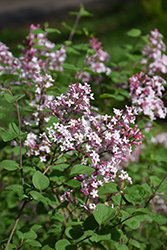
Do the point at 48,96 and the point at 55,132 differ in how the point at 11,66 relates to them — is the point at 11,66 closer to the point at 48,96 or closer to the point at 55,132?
the point at 48,96

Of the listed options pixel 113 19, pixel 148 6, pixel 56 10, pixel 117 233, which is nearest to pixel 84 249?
pixel 117 233

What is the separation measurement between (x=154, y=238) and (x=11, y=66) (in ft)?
5.10

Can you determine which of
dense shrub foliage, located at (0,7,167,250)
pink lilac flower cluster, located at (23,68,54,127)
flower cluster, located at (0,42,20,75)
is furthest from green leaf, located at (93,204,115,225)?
flower cluster, located at (0,42,20,75)

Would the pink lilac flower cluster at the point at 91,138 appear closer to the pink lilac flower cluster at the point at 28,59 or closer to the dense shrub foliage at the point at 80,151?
the dense shrub foliage at the point at 80,151

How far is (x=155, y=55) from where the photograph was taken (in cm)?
187

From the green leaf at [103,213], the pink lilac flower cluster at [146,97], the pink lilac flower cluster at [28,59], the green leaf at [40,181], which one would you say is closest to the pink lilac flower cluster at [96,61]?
the pink lilac flower cluster at [28,59]

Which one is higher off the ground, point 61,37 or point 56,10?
point 56,10

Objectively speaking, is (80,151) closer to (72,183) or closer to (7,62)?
(72,183)

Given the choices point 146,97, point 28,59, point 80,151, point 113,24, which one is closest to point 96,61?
point 28,59

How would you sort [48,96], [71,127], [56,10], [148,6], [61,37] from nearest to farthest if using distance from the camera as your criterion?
[71,127] < [48,96] < [61,37] < [148,6] < [56,10]

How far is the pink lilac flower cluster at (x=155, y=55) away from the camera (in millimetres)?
1821

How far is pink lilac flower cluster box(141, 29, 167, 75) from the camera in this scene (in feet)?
5.98

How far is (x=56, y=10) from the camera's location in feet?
34.8

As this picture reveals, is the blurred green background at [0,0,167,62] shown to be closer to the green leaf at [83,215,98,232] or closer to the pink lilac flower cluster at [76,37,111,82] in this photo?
the pink lilac flower cluster at [76,37,111,82]
